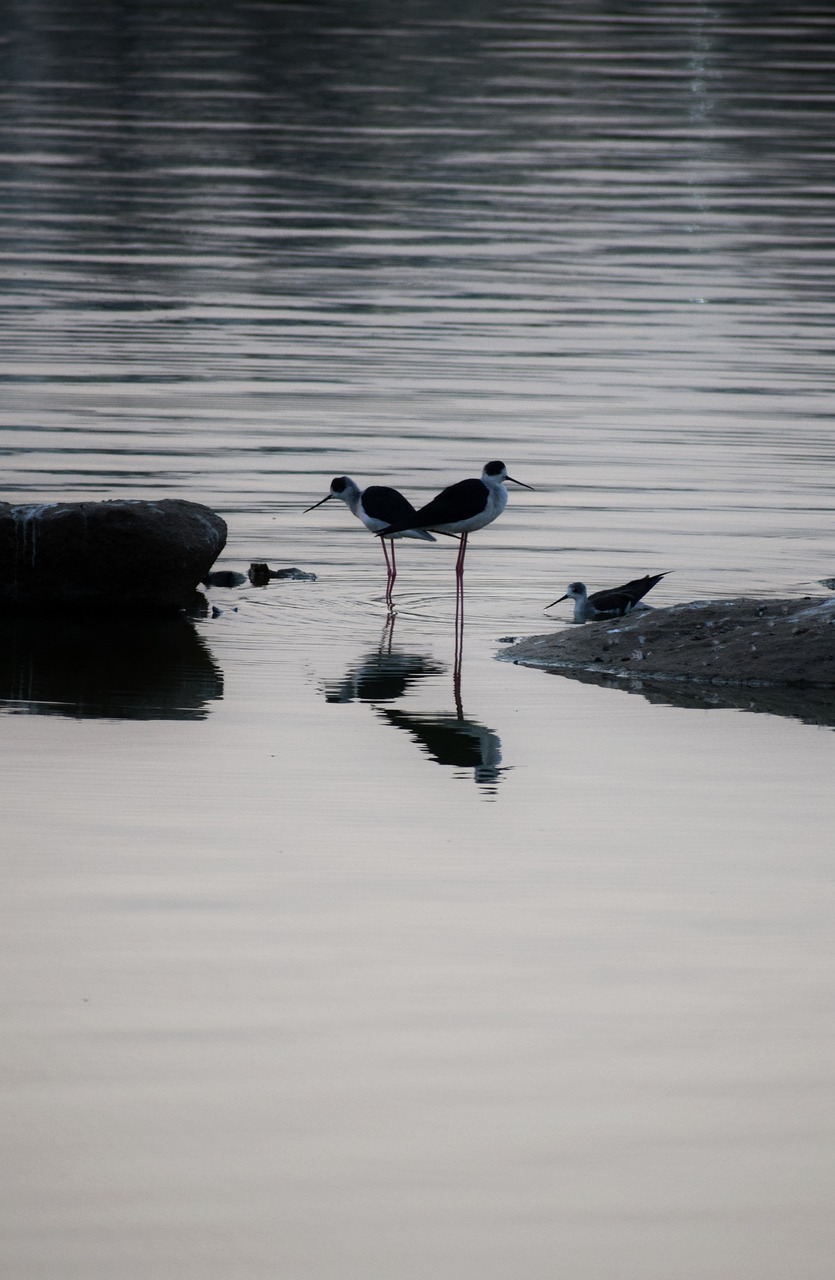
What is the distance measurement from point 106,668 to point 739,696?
308cm

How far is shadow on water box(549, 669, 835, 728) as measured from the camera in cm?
1007

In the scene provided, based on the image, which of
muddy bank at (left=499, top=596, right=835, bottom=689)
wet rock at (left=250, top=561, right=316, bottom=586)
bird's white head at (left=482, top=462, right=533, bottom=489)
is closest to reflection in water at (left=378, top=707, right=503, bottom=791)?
muddy bank at (left=499, top=596, right=835, bottom=689)

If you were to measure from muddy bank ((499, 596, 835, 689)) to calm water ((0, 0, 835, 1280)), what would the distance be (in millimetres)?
410

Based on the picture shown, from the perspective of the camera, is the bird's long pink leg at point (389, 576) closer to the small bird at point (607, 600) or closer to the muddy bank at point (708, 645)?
the small bird at point (607, 600)

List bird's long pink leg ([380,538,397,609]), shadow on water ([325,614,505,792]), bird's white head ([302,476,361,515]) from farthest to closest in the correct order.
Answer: bird's white head ([302,476,361,515]), bird's long pink leg ([380,538,397,609]), shadow on water ([325,614,505,792])

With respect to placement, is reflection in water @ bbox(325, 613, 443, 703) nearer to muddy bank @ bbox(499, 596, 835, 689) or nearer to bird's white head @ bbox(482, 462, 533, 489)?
muddy bank @ bbox(499, 596, 835, 689)

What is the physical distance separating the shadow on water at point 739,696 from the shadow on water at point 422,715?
76 cm

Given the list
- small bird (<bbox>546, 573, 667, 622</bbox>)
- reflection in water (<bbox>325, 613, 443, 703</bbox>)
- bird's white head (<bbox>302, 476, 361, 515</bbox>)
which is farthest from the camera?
bird's white head (<bbox>302, 476, 361, 515</bbox>)

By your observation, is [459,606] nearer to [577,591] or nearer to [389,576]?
[577,591]

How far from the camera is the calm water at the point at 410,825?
4832 millimetres

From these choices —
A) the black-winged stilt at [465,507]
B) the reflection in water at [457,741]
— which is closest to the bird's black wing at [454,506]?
the black-winged stilt at [465,507]

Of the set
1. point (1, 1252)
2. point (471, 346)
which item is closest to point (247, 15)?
point (471, 346)

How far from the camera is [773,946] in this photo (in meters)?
6.44

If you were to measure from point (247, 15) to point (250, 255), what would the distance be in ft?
141
